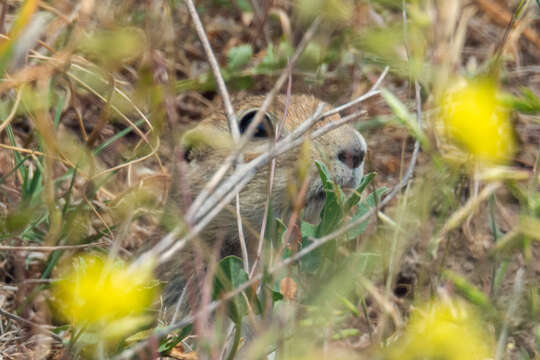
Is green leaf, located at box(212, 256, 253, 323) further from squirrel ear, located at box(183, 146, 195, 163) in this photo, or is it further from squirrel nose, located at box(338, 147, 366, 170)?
squirrel ear, located at box(183, 146, 195, 163)

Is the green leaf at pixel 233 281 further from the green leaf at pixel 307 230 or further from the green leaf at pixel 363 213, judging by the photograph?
the green leaf at pixel 363 213

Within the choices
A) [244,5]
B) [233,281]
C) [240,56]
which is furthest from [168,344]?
[244,5]

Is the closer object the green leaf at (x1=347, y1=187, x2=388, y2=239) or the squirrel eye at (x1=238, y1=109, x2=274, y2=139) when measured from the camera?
the green leaf at (x1=347, y1=187, x2=388, y2=239)

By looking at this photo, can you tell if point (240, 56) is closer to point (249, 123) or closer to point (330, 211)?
point (249, 123)

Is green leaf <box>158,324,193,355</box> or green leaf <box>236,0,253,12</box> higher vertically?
green leaf <box>236,0,253,12</box>

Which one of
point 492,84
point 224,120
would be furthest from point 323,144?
point 492,84

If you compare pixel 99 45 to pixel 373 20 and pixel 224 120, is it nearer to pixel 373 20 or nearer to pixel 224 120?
pixel 224 120

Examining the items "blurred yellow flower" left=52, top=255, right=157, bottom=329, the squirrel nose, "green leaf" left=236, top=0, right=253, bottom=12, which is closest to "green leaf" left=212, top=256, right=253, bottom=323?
"blurred yellow flower" left=52, top=255, right=157, bottom=329
